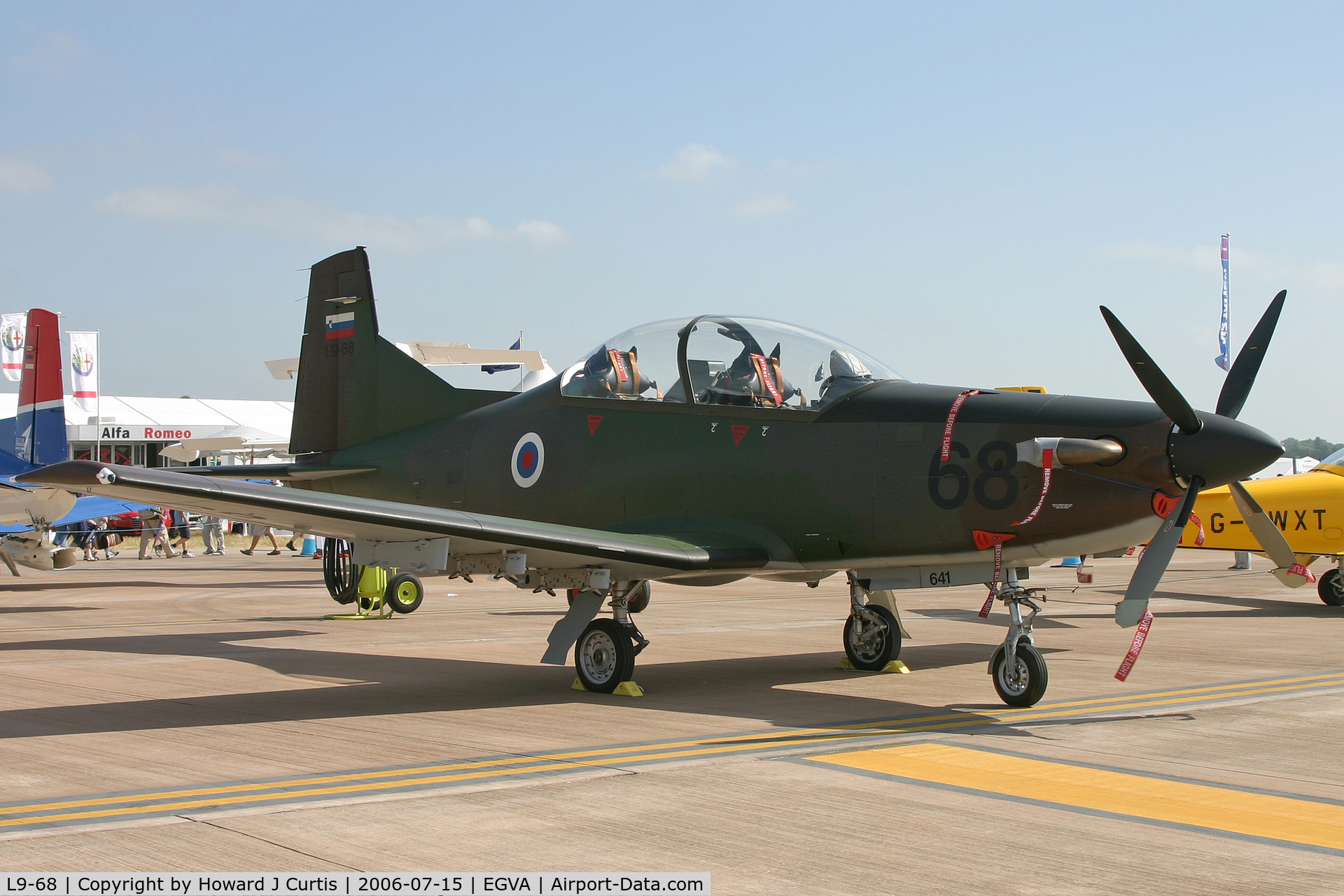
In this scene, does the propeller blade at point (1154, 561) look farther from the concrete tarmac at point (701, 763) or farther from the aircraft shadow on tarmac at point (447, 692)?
the aircraft shadow on tarmac at point (447, 692)

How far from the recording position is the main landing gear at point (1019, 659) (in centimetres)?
811

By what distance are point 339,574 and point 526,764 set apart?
930 cm

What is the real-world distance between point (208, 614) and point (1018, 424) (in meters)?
13.8

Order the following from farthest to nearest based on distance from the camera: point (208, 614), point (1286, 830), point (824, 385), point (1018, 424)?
point (208, 614), point (824, 385), point (1018, 424), point (1286, 830)

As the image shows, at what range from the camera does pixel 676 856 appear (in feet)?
14.8

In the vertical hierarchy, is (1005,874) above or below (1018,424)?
below

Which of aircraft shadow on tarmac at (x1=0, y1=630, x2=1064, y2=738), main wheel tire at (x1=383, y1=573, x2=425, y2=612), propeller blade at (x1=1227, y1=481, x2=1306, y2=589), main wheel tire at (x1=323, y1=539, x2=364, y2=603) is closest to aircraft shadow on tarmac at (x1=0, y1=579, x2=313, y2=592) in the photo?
main wheel tire at (x1=383, y1=573, x2=425, y2=612)

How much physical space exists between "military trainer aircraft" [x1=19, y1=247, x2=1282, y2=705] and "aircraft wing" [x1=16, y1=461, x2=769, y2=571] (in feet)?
0.07

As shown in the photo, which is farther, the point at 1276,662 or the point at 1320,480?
the point at 1320,480

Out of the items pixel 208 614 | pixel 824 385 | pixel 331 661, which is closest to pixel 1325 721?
pixel 824 385

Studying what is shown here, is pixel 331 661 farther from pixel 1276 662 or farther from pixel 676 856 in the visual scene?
pixel 1276 662

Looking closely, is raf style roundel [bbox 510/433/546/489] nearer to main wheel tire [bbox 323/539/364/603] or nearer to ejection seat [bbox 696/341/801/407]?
ejection seat [bbox 696/341/801/407]

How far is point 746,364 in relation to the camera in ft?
30.4

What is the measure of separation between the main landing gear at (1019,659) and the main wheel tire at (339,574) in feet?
30.9
